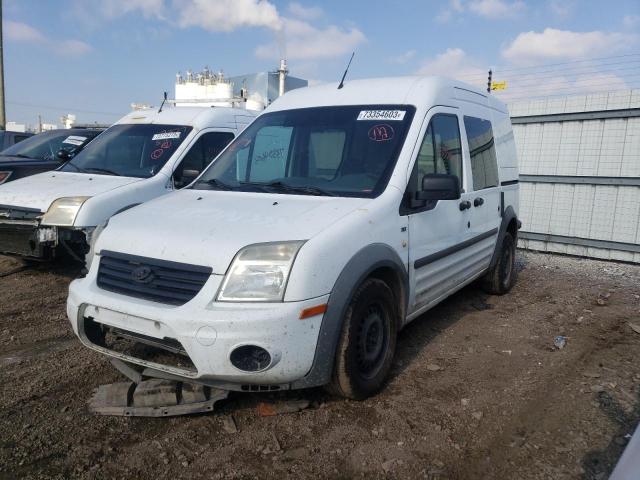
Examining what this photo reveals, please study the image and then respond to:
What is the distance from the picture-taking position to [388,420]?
118 inches

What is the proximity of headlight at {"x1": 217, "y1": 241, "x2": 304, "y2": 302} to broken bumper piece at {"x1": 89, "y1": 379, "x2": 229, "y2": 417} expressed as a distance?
69 cm

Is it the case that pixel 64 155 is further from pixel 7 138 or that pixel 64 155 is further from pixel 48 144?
pixel 7 138

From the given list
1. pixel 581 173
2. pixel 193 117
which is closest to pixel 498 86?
pixel 581 173

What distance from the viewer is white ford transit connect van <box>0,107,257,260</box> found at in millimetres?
4902

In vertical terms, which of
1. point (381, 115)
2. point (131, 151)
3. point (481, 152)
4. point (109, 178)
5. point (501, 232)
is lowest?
point (501, 232)

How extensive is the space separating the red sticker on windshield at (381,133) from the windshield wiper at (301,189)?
0.58 metres

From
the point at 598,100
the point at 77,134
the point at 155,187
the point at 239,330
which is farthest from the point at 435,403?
the point at 77,134

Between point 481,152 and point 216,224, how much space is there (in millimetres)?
2969

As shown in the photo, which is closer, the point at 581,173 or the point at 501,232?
the point at 501,232

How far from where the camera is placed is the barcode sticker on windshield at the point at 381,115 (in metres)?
3.66

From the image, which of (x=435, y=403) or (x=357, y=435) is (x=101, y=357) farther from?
(x=435, y=403)

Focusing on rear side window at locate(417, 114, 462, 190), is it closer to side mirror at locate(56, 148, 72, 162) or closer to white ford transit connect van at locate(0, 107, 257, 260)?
white ford transit connect van at locate(0, 107, 257, 260)

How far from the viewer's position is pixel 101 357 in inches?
147

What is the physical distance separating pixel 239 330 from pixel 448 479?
1.27m
